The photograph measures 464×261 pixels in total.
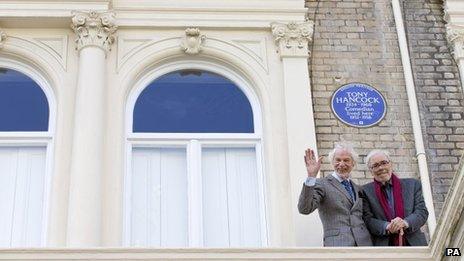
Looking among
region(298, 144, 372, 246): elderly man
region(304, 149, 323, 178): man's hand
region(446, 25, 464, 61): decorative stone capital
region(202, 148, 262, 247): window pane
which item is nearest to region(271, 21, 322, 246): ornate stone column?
region(202, 148, 262, 247): window pane

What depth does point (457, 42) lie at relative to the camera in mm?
11250

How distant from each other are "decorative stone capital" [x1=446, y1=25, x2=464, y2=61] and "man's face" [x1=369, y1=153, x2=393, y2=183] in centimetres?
294

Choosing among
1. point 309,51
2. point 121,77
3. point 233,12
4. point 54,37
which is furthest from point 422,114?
A: point 54,37

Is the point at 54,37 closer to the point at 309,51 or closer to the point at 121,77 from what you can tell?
the point at 121,77

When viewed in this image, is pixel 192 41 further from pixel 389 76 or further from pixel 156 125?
pixel 389 76

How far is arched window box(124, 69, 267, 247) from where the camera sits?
9891 mm

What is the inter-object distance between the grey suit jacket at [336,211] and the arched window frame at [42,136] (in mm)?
2856

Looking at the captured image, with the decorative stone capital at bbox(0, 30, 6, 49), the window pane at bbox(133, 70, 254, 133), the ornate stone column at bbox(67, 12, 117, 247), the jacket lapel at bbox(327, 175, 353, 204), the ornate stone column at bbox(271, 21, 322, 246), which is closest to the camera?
the jacket lapel at bbox(327, 175, 353, 204)

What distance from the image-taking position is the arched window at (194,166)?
9.89 metres

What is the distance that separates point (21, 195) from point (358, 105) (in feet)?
12.9

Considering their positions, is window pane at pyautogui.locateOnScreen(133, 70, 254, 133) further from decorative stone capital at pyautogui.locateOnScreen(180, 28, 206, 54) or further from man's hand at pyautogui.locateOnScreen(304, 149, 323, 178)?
man's hand at pyautogui.locateOnScreen(304, 149, 323, 178)

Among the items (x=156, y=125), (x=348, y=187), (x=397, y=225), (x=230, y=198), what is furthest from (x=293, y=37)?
(x=397, y=225)

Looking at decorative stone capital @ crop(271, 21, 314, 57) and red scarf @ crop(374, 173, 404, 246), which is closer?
red scarf @ crop(374, 173, 404, 246)

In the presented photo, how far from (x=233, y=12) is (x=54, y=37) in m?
2.14
